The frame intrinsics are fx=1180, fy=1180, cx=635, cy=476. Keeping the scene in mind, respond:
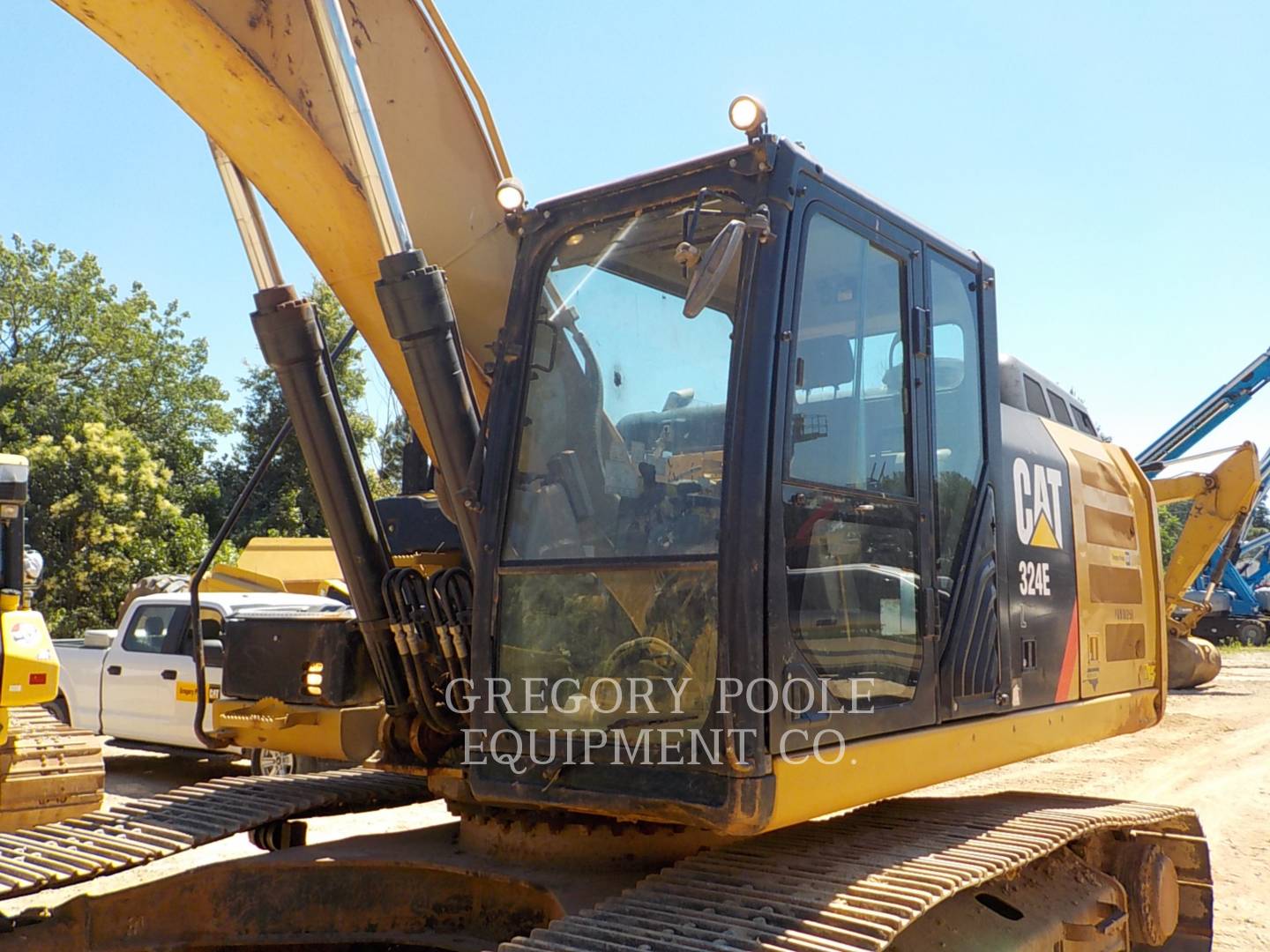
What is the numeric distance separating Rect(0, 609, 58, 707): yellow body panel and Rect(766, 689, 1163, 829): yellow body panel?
3.64 m

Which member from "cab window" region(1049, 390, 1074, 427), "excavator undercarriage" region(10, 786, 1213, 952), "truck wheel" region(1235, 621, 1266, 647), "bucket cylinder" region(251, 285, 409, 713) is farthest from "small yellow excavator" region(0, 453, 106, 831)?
"truck wheel" region(1235, 621, 1266, 647)

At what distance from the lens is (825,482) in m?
3.17

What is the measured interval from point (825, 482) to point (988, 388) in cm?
123

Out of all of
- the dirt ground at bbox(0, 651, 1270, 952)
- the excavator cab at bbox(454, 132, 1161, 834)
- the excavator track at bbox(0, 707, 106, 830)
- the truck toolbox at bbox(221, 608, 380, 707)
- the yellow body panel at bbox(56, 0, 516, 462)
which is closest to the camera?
the excavator cab at bbox(454, 132, 1161, 834)

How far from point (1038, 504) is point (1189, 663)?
50.6ft

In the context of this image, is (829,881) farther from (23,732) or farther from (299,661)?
(23,732)

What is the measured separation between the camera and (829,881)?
3090 millimetres

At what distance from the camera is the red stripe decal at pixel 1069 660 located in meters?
4.40

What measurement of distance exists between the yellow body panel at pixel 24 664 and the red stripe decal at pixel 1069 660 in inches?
165

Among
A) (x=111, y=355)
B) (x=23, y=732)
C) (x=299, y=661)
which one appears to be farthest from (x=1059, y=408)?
(x=111, y=355)

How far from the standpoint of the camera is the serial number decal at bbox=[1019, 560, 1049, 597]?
13.5 ft

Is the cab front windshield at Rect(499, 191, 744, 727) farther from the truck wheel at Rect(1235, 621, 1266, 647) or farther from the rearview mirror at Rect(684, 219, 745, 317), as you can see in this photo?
the truck wheel at Rect(1235, 621, 1266, 647)

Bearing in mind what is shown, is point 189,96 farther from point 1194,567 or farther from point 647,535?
point 1194,567

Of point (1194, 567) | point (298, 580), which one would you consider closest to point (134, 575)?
point (298, 580)
